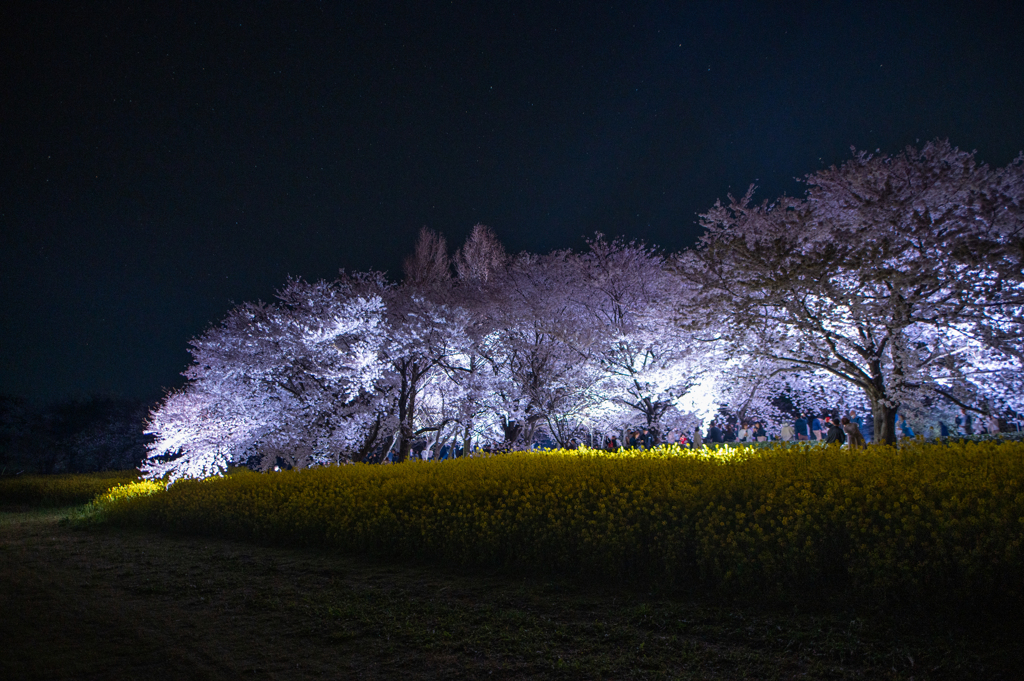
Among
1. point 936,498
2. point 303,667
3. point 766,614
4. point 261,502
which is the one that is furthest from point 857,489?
point 261,502

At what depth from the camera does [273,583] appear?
22.9 feet

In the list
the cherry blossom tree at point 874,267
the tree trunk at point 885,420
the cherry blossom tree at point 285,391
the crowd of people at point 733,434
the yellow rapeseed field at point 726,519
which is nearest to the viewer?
the yellow rapeseed field at point 726,519

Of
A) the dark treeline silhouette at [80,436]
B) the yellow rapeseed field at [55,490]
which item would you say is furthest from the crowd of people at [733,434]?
the dark treeline silhouette at [80,436]

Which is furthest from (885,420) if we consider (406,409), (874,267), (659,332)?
(406,409)

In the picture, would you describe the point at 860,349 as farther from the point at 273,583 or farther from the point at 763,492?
the point at 273,583

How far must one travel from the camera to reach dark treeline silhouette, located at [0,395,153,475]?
134ft

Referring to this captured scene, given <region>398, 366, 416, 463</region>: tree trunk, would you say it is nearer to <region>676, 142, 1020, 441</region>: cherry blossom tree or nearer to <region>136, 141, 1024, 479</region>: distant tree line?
<region>136, 141, 1024, 479</region>: distant tree line

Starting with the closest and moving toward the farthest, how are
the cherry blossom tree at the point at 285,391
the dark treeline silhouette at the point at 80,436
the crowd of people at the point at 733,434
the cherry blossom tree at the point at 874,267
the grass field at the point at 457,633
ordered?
the grass field at the point at 457,633 → the cherry blossom tree at the point at 874,267 → the cherry blossom tree at the point at 285,391 → the crowd of people at the point at 733,434 → the dark treeline silhouette at the point at 80,436

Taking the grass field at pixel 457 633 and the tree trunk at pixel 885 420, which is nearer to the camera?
the grass field at pixel 457 633

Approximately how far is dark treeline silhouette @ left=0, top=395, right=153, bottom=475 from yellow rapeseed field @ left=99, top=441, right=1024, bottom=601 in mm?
40306

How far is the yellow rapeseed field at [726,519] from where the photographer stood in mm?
4465

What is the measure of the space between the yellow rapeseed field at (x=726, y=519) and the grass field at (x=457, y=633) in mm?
311

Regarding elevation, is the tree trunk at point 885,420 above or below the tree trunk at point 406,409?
below

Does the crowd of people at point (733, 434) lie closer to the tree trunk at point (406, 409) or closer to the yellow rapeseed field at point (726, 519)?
the tree trunk at point (406, 409)
